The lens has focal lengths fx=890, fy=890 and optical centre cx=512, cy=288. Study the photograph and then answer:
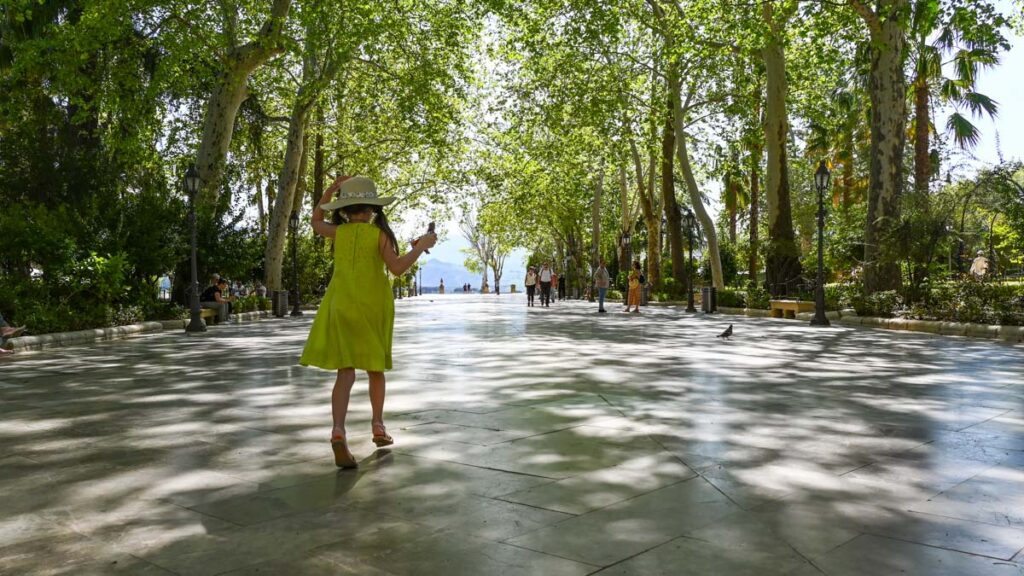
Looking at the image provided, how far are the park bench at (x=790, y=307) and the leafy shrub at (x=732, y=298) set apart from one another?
133 inches

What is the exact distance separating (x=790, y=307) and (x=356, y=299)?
1945 centimetres

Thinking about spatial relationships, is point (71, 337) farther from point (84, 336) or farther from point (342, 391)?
point (342, 391)

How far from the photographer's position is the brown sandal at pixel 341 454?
16.1 feet

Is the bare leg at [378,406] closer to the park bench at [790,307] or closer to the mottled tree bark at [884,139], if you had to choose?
the mottled tree bark at [884,139]

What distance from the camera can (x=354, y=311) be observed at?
518 cm

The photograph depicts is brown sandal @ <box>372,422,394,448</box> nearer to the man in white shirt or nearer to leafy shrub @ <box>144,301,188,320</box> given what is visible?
leafy shrub @ <box>144,301,188,320</box>

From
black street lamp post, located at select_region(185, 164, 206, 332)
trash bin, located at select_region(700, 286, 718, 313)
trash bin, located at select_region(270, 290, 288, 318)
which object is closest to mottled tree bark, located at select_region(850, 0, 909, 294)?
trash bin, located at select_region(700, 286, 718, 313)

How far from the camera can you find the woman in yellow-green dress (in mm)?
5145

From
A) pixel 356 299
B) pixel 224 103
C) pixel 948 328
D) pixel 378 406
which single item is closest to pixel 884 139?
pixel 948 328

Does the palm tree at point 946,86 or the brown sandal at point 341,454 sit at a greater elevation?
the palm tree at point 946,86

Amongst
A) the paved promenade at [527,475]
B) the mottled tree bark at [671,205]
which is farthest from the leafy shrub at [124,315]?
the mottled tree bark at [671,205]

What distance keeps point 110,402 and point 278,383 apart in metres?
1.72

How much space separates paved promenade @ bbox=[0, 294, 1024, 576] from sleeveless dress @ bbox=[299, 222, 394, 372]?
614mm

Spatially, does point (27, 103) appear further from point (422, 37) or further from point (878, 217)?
point (878, 217)
